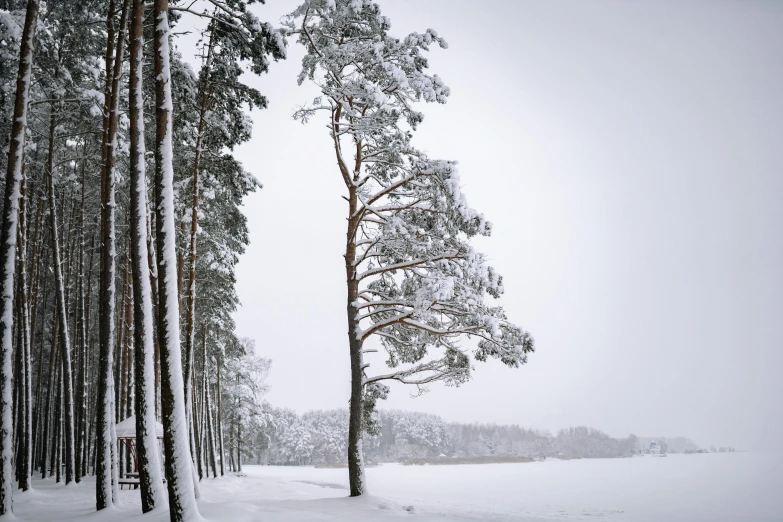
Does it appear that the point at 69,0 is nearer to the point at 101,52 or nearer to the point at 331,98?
the point at 101,52

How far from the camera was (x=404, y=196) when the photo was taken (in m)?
11.6

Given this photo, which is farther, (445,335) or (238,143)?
(238,143)

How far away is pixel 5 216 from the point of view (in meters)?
8.41

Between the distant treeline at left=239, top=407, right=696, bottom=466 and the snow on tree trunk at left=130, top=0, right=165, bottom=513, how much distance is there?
7064cm

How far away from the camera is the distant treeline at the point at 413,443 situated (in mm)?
78000

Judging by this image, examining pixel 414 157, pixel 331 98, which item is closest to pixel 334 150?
pixel 331 98

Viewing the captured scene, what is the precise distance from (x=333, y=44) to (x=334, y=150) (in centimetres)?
245

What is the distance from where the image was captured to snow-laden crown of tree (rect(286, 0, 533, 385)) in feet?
32.7

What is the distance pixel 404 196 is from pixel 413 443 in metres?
83.4

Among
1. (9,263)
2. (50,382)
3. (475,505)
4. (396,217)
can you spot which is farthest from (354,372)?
(50,382)

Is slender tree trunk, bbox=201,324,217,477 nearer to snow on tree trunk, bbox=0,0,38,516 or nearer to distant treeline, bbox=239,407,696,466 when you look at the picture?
snow on tree trunk, bbox=0,0,38,516

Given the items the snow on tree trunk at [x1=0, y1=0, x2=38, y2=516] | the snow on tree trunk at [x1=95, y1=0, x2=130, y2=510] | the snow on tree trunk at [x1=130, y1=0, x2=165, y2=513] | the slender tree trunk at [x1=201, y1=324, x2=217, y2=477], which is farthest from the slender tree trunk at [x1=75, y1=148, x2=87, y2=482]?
the snow on tree trunk at [x1=130, y1=0, x2=165, y2=513]

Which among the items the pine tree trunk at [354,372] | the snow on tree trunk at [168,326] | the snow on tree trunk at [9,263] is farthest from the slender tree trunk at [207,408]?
the snow on tree trunk at [168,326]

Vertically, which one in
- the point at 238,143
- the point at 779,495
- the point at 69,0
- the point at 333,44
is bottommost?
the point at 779,495
